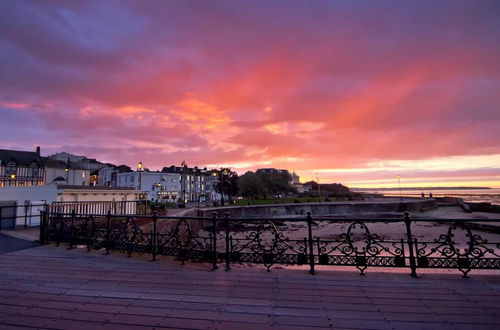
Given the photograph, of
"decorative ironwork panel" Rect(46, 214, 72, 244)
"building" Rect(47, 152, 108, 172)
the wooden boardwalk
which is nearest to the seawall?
"decorative ironwork panel" Rect(46, 214, 72, 244)

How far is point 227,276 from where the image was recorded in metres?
5.38

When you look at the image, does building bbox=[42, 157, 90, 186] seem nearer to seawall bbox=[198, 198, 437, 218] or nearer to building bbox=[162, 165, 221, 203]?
building bbox=[162, 165, 221, 203]

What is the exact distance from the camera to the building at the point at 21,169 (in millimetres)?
54531

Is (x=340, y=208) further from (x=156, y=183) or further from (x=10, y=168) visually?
(x=10, y=168)

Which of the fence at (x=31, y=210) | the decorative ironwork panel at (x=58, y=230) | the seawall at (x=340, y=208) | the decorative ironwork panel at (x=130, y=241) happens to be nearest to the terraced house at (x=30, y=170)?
the seawall at (x=340, y=208)

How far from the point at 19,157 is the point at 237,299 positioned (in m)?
73.8

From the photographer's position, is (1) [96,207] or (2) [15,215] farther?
(1) [96,207]

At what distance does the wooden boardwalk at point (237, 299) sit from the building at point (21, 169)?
6406 cm

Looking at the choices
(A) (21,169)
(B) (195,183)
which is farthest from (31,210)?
(B) (195,183)

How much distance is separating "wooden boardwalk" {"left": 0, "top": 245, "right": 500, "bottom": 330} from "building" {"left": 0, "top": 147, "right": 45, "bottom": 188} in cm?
6406

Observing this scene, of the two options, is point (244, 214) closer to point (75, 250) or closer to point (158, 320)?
point (75, 250)

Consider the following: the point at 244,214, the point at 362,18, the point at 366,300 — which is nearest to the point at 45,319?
the point at 366,300

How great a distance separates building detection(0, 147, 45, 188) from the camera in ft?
179

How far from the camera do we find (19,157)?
5838 cm
